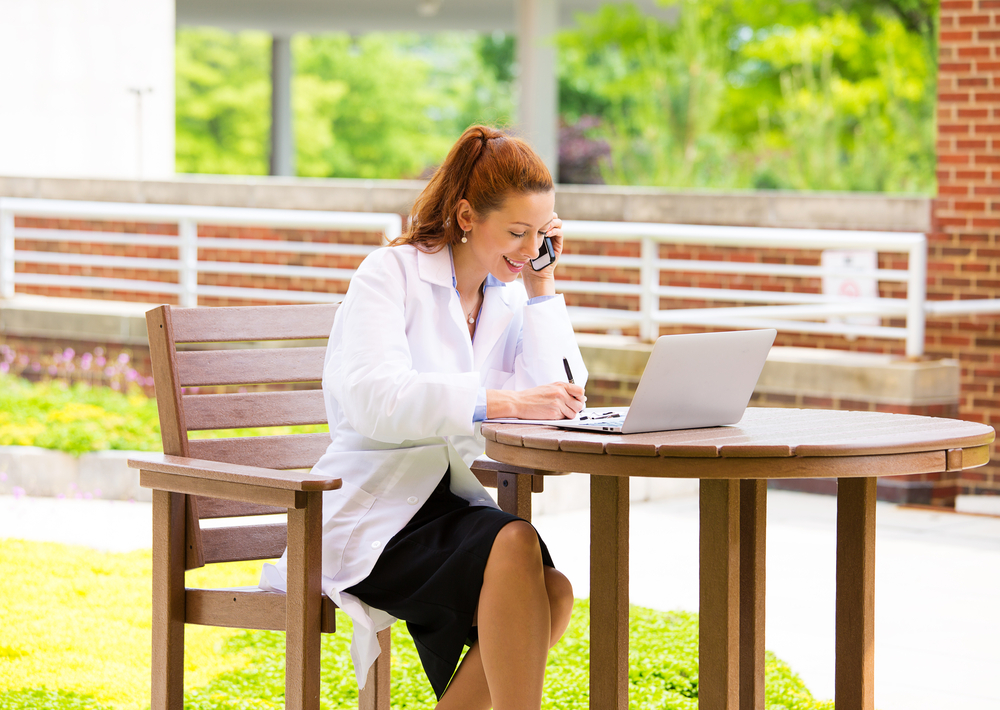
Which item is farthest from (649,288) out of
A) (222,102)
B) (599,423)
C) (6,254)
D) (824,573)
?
(222,102)

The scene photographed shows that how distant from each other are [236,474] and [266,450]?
566 millimetres

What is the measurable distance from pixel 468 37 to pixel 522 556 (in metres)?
37.4

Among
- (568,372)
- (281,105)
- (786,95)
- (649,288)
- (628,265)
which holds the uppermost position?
(281,105)

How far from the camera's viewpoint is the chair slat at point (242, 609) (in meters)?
2.71

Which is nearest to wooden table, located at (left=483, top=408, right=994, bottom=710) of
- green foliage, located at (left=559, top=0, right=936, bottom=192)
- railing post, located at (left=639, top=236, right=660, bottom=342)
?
railing post, located at (left=639, top=236, right=660, bottom=342)

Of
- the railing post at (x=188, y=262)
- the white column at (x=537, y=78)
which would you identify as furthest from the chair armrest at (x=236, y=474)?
the white column at (x=537, y=78)

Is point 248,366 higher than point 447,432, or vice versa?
point 248,366

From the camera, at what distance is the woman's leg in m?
2.55

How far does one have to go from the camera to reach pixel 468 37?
38.9m

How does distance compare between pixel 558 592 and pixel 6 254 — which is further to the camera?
pixel 6 254

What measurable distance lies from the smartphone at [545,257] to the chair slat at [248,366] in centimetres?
53

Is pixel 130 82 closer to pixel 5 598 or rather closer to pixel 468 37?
pixel 5 598

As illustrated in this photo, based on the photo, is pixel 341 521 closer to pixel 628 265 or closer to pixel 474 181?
pixel 474 181

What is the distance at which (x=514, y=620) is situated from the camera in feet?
8.43
